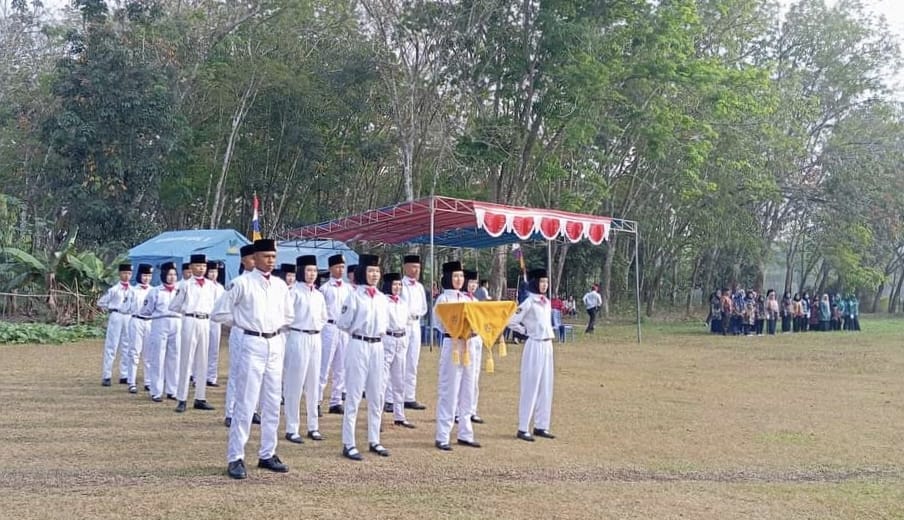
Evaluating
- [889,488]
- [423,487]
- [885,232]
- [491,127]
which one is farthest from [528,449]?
[885,232]

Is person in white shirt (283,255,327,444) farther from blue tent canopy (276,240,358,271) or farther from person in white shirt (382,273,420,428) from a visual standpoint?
blue tent canopy (276,240,358,271)

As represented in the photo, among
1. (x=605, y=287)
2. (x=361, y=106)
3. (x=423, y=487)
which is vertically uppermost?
(x=361, y=106)

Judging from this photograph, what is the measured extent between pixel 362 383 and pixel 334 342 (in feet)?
9.64

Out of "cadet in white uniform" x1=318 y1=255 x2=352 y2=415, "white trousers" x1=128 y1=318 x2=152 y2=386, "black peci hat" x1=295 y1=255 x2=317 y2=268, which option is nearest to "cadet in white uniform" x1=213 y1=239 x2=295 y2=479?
"black peci hat" x1=295 y1=255 x2=317 y2=268

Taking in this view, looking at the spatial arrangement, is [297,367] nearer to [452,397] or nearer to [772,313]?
[452,397]

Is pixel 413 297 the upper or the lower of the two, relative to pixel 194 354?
upper

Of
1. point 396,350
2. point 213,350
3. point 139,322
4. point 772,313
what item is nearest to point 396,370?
point 396,350

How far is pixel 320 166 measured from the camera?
2820cm

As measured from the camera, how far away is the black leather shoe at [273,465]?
20.6 ft

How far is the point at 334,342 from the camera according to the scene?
9.73 metres

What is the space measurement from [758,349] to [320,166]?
16.1 m

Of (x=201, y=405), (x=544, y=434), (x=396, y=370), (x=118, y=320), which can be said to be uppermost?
Result: (x=118, y=320)

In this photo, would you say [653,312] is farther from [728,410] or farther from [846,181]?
[728,410]

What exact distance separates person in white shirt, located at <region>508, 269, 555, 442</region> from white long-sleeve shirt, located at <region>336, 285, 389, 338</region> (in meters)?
1.37
